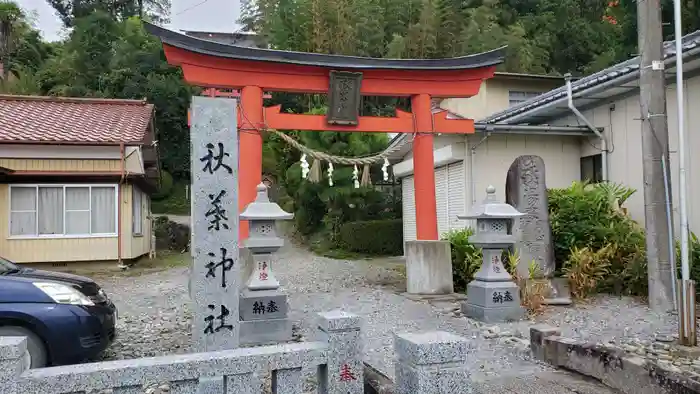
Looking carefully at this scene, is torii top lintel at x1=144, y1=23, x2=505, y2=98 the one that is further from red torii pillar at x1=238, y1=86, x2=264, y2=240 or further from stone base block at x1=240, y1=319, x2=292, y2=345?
stone base block at x1=240, y1=319, x2=292, y2=345

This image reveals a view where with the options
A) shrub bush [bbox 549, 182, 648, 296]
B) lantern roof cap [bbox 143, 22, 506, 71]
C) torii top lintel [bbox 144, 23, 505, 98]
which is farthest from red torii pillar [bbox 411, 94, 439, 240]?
shrub bush [bbox 549, 182, 648, 296]

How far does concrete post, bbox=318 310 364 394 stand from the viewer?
3434 millimetres

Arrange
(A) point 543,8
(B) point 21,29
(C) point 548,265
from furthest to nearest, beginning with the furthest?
(B) point 21,29 < (A) point 543,8 < (C) point 548,265

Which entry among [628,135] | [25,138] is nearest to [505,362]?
[628,135]

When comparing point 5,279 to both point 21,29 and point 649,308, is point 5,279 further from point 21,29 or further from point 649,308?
point 21,29

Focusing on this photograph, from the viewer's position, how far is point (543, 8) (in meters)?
26.0

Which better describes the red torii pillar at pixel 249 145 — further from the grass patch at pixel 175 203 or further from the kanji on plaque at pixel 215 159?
the grass patch at pixel 175 203

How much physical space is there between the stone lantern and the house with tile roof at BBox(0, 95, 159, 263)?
34.3 feet

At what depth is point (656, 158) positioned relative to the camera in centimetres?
768

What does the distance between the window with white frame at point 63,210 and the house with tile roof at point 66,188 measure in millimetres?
23

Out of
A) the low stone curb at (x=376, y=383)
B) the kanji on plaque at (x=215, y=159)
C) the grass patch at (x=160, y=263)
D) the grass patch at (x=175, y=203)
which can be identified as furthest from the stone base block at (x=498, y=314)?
the grass patch at (x=175, y=203)

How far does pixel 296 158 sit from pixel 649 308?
16.1 m

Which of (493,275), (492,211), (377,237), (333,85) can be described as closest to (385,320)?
(493,275)

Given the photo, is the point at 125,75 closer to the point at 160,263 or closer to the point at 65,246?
the point at 160,263
